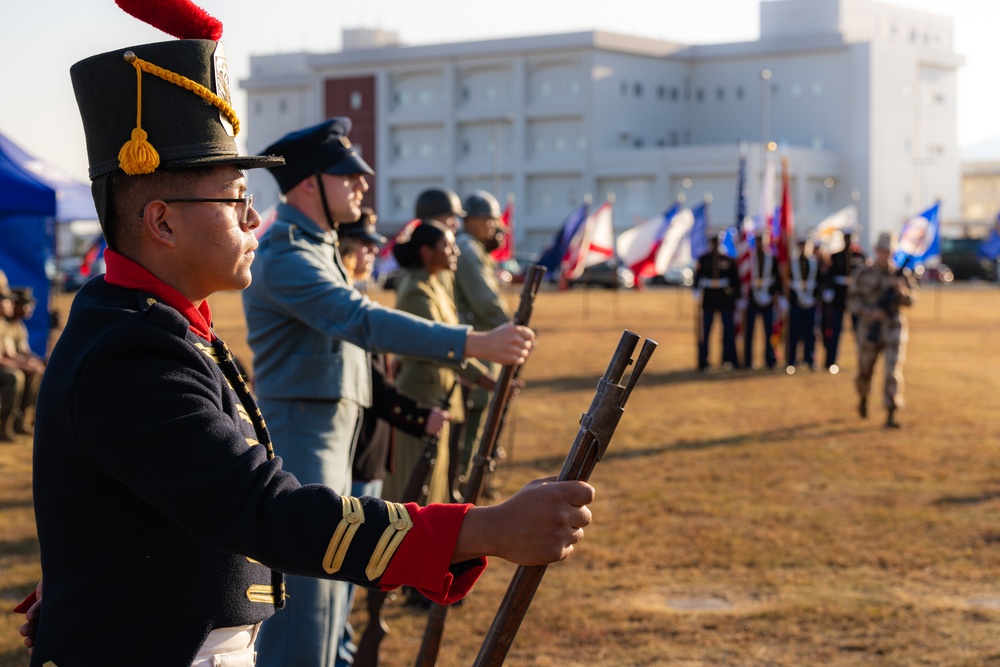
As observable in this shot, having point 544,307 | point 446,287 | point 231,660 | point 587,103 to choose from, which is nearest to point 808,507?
point 446,287

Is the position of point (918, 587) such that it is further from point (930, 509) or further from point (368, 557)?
point (368, 557)

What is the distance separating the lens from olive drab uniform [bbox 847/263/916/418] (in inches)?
561

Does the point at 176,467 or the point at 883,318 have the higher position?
the point at 176,467

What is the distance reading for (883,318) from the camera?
1438 centimetres

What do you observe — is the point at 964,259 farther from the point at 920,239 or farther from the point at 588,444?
the point at 588,444

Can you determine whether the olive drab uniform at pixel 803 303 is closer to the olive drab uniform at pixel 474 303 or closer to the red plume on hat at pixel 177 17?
the olive drab uniform at pixel 474 303

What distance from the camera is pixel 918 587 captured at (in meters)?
7.42

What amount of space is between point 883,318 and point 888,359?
0.42 metres

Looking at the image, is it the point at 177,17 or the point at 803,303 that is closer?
the point at 177,17

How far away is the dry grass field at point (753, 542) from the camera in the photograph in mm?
6445

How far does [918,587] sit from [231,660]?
5628 millimetres

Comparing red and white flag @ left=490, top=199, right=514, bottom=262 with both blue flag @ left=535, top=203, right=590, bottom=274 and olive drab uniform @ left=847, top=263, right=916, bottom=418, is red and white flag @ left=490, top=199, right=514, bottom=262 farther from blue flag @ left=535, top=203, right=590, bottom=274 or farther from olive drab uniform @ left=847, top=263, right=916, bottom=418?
olive drab uniform @ left=847, top=263, right=916, bottom=418

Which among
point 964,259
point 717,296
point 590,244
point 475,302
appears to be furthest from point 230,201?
point 964,259

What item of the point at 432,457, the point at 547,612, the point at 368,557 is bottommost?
the point at 547,612
